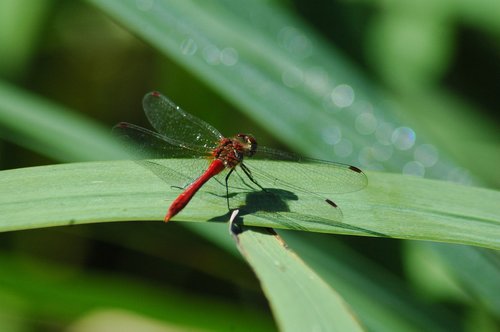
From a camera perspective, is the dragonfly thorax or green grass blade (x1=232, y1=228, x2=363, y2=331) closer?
green grass blade (x1=232, y1=228, x2=363, y2=331)

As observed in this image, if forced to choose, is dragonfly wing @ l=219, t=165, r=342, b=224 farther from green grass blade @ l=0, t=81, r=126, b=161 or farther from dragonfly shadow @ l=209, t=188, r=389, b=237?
green grass blade @ l=0, t=81, r=126, b=161

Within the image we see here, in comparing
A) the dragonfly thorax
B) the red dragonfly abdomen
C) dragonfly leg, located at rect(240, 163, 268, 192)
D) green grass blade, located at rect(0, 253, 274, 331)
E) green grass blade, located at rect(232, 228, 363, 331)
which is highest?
the dragonfly thorax

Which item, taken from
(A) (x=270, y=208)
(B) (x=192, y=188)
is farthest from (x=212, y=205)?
(A) (x=270, y=208)

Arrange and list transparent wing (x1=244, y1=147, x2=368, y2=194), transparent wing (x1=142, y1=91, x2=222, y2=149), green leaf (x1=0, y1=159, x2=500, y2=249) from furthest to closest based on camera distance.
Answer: transparent wing (x1=142, y1=91, x2=222, y2=149) < transparent wing (x1=244, y1=147, x2=368, y2=194) < green leaf (x1=0, y1=159, x2=500, y2=249)

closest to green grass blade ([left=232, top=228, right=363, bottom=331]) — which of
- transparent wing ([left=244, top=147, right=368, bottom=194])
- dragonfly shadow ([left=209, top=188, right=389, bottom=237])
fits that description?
dragonfly shadow ([left=209, top=188, right=389, bottom=237])

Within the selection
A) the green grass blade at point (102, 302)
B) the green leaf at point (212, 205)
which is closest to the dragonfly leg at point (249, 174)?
the green leaf at point (212, 205)

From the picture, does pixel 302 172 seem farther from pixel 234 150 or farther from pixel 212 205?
pixel 212 205

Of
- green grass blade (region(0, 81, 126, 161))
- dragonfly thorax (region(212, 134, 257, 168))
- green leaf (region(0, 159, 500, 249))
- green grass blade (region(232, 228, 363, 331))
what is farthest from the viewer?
green grass blade (region(0, 81, 126, 161))

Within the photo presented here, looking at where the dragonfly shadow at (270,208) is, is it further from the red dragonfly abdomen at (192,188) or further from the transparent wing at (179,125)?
the transparent wing at (179,125)
